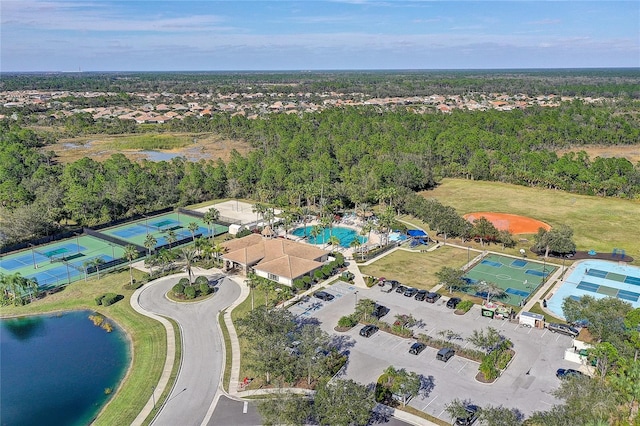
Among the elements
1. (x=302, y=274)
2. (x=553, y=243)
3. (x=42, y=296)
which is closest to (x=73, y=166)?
(x=42, y=296)

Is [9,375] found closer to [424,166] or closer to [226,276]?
[226,276]

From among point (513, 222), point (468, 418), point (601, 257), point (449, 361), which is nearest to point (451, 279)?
point (449, 361)

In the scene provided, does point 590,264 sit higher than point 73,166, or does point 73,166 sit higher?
point 73,166

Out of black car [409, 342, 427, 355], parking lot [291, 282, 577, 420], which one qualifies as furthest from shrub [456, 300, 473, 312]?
black car [409, 342, 427, 355]

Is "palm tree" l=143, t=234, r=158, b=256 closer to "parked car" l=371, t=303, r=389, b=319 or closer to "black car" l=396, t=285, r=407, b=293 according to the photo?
"parked car" l=371, t=303, r=389, b=319

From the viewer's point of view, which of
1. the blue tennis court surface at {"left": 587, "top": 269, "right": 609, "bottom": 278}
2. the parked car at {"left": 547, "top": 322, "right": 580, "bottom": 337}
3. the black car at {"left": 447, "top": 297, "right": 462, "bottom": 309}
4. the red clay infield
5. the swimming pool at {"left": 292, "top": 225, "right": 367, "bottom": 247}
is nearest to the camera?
the parked car at {"left": 547, "top": 322, "right": 580, "bottom": 337}

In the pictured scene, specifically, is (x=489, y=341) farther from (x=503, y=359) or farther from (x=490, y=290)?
(x=490, y=290)
